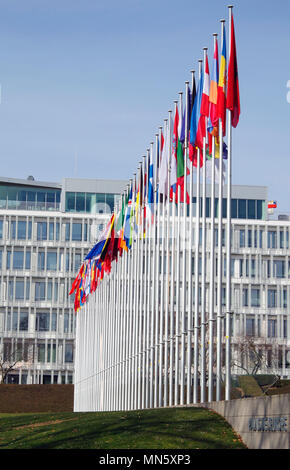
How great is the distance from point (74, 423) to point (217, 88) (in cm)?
1201

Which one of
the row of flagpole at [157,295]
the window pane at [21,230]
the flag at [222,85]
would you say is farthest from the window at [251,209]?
the flag at [222,85]

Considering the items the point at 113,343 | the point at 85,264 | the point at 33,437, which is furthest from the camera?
the point at 85,264

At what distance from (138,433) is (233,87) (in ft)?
38.6

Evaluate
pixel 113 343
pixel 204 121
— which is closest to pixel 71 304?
pixel 113 343

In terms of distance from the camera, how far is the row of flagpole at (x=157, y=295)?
31516 mm

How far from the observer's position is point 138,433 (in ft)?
76.5

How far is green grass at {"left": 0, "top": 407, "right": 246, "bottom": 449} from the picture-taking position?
21.6m

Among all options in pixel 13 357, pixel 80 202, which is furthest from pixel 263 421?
pixel 80 202

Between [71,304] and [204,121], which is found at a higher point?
[204,121]

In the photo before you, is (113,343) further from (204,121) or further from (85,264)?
(204,121)

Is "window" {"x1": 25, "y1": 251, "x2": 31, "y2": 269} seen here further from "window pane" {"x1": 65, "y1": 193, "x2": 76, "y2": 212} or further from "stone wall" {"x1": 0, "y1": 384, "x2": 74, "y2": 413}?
"stone wall" {"x1": 0, "y1": 384, "x2": 74, "y2": 413}

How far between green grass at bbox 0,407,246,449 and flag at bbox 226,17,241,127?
9660 mm

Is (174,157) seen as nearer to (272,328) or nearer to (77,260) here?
(272,328)
